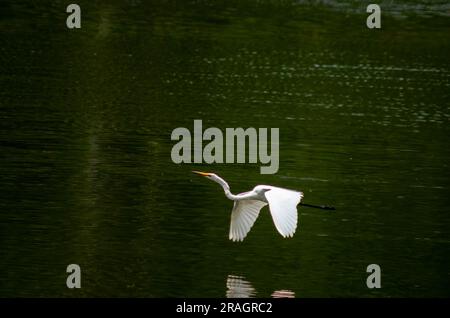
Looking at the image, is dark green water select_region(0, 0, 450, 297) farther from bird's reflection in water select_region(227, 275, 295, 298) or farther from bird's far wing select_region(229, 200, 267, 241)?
bird's far wing select_region(229, 200, 267, 241)

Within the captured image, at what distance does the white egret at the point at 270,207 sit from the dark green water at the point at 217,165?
0.59 metres

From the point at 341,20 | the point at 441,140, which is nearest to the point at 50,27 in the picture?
the point at 341,20

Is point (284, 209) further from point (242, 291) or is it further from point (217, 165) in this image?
point (217, 165)

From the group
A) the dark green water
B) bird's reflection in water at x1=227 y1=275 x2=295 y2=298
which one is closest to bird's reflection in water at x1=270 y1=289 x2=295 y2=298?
bird's reflection in water at x1=227 y1=275 x2=295 y2=298

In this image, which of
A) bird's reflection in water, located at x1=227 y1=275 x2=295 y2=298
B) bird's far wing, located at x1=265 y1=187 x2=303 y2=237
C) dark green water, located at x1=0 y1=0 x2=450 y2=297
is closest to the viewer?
bird's far wing, located at x1=265 y1=187 x2=303 y2=237

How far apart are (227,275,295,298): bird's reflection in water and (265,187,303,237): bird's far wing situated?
811 millimetres

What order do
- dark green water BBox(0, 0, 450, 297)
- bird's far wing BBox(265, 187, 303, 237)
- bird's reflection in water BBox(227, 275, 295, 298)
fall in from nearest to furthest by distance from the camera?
1. bird's far wing BBox(265, 187, 303, 237)
2. bird's reflection in water BBox(227, 275, 295, 298)
3. dark green water BBox(0, 0, 450, 297)

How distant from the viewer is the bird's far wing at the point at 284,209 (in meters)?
17.3

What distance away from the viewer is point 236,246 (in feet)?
66.7

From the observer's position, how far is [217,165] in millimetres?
27188

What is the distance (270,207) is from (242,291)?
118 centimetres

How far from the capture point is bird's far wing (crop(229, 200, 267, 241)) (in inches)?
752

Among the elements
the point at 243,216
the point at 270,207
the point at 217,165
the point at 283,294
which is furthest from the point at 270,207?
the point at 217,165
